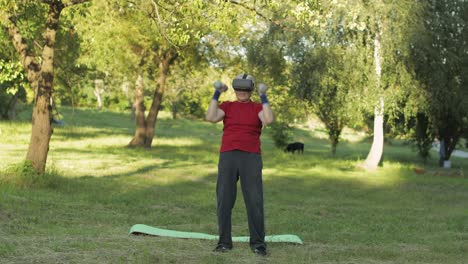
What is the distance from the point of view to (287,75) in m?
34.1

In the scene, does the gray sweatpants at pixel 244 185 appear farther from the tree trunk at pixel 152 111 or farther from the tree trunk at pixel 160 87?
the tree trunk at pixel 152 111

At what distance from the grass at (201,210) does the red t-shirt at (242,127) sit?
1345mm

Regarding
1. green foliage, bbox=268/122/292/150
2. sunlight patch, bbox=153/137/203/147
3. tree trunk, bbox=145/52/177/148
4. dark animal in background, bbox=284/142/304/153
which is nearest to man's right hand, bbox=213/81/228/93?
tree trunk, bbox=145/52/177/148

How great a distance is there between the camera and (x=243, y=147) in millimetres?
8562

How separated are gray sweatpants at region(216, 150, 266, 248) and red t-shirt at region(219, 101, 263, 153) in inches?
3.5

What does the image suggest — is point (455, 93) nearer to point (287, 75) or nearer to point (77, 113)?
point (287, 75)

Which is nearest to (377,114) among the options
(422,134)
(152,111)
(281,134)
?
(422,134)

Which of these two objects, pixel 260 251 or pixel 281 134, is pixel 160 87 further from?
pixel 260 251

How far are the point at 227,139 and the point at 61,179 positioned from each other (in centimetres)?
1130

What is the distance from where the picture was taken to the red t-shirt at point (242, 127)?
8578 millimetres

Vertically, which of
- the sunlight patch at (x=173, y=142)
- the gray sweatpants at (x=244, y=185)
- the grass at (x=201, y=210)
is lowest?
the sunlight patch at (x=173, y=142)

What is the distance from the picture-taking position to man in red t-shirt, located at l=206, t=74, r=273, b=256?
858 cm

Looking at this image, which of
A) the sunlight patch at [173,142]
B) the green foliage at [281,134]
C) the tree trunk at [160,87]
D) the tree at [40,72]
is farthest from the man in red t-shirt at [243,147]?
the green foliage at [281,134]

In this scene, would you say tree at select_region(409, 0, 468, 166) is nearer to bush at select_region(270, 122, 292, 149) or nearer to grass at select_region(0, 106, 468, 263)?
grass at select_region(0, 106, 468, 263)
